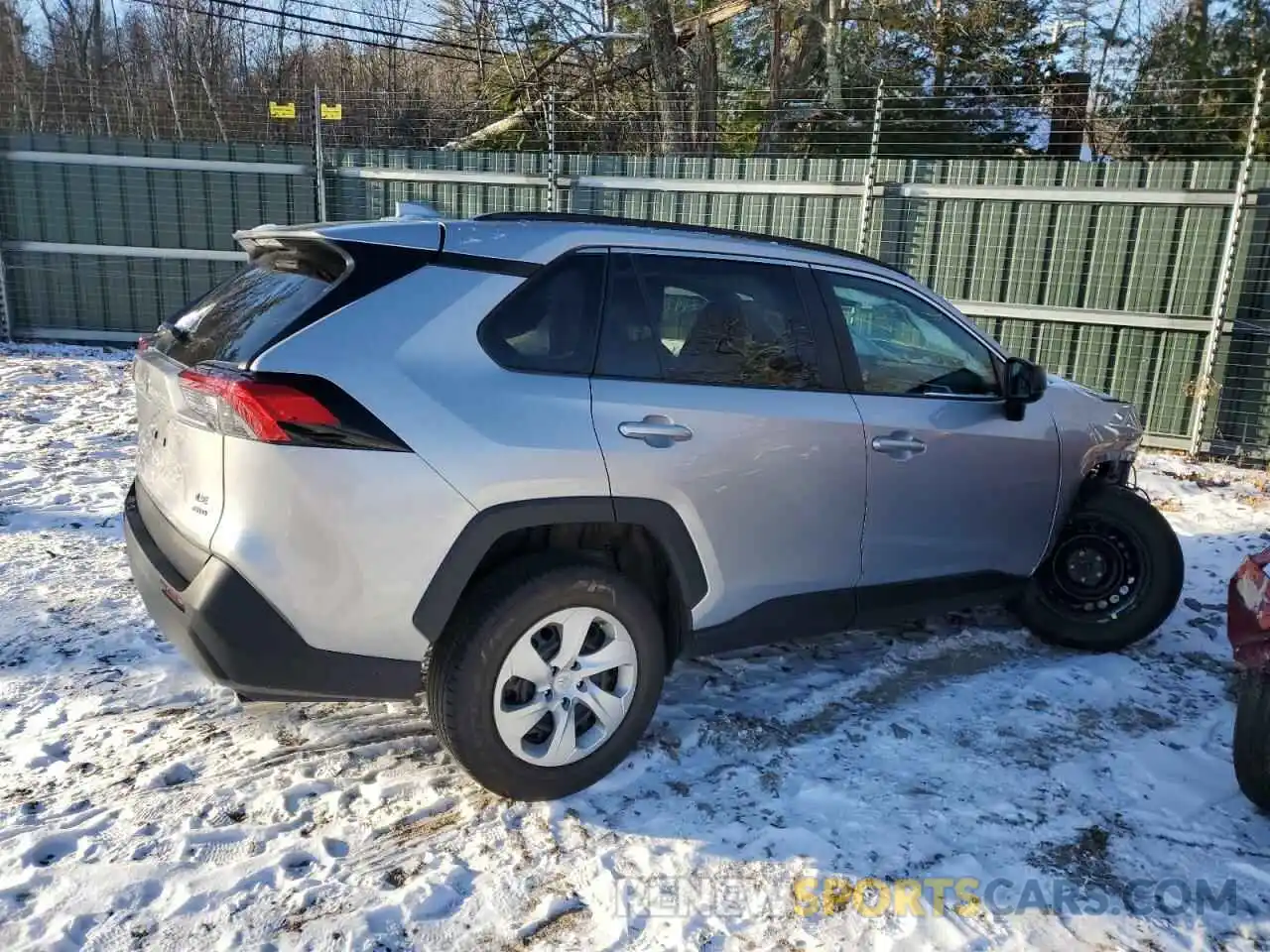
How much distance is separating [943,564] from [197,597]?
2.80 metres

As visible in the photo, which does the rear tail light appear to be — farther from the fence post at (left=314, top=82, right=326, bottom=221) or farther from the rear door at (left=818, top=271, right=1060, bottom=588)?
the fence post at (left=314, top=82, right=326, bottom=221)

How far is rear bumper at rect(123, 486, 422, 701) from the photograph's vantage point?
251cm

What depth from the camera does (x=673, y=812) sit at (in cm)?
295

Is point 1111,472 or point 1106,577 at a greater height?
point 1111,472

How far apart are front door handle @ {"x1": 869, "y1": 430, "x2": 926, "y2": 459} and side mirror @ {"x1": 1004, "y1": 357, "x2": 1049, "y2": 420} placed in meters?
0.55

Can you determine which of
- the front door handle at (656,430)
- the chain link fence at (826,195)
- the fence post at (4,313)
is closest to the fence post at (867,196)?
the chain link fence at (826,195)

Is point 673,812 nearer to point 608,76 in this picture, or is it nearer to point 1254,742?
point 1254,742

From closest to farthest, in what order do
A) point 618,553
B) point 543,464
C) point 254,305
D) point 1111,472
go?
point 543,464 < point 254,305 < point 618,553 < point 1111,472

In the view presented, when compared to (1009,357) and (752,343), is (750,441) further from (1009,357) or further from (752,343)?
(1009,357)

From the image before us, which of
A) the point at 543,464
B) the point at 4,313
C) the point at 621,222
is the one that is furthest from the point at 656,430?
the point at 4,313

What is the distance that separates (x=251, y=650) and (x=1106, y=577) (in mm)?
3761

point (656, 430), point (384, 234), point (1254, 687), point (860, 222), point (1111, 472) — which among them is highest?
point (860, 222)

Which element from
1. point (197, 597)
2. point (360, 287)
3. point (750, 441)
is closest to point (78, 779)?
point (197, 597)

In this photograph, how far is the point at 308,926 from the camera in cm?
239
